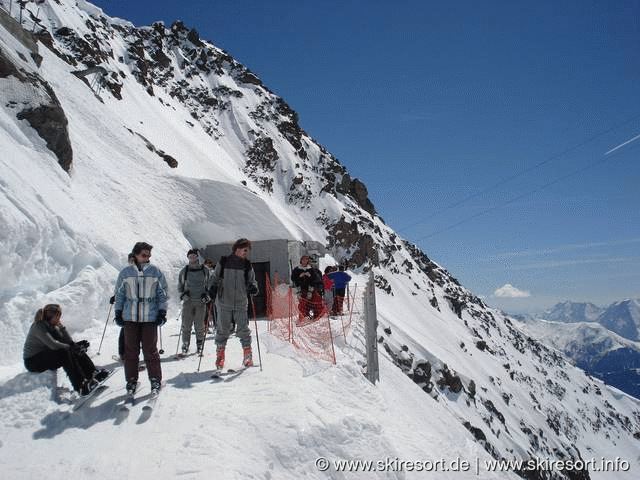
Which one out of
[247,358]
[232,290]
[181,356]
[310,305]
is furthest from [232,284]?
[310,305]

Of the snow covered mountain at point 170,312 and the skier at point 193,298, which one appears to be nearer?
the snow covered mountain at point 170,312

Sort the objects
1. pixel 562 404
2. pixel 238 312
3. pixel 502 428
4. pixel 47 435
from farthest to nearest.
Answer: pixel 562 404 < pixel 502 428 < pixel 238 312 < pixel 47 435

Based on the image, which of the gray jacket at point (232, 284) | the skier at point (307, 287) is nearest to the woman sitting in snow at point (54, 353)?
the gray jacket at point (232, 284)

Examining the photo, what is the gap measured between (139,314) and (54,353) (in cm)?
116

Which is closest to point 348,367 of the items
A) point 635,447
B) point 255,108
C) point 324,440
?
point 324,440

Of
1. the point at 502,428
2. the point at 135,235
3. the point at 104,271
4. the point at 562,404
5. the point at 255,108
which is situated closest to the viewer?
the point at 104,271

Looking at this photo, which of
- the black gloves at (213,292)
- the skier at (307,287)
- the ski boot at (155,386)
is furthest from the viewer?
the skier at (307,287)

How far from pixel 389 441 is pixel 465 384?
47.4 m

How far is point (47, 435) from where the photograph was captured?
426cm

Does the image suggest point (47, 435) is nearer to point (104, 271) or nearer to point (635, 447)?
point (104, 271)

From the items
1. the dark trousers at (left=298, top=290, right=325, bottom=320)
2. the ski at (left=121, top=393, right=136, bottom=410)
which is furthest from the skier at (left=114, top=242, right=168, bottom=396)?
the dark trousers at (left=298, top=290, right=325, bottom=320)

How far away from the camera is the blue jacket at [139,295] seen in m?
5.18

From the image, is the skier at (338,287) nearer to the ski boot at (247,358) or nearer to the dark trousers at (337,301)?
the dark trousers at (337,301)

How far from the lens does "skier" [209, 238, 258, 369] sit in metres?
6.54
